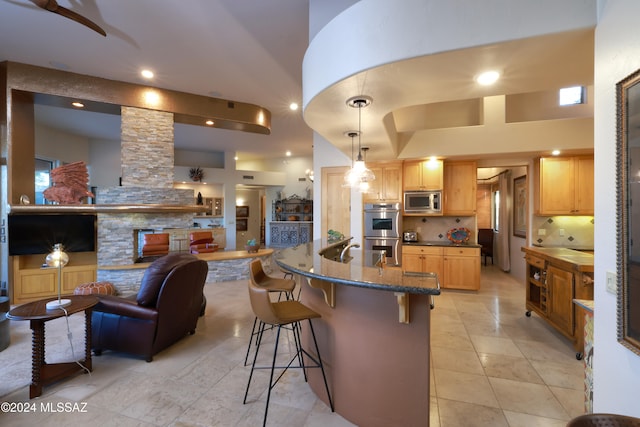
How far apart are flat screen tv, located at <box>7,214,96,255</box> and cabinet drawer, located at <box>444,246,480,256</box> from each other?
21.4ft

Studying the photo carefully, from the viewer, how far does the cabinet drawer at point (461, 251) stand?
198 inches

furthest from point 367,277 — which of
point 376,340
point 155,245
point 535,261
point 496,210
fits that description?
point 496,210

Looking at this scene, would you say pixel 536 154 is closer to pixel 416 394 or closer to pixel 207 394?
pixel 416 394

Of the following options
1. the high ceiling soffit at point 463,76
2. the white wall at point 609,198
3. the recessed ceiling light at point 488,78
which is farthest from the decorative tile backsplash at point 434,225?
the white wall at point 609,198

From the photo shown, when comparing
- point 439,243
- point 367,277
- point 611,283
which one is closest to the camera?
point 611,283

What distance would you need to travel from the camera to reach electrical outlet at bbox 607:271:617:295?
138 cm

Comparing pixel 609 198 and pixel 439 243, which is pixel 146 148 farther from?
pixel 609 198

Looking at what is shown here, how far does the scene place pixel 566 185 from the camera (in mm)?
4676

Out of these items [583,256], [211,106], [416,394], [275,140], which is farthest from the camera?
[275,140]

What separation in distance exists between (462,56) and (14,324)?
5909 mm

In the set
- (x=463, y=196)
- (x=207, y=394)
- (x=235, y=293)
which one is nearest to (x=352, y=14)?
(x=207, y=394)

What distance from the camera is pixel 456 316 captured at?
13.0ft

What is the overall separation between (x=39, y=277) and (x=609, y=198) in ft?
23.3

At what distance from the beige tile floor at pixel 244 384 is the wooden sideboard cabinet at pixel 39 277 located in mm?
1427
